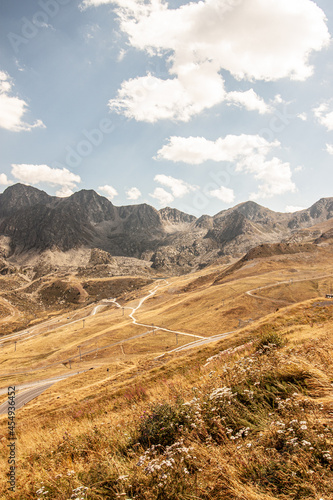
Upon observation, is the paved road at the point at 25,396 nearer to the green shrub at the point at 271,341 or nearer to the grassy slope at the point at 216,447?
the grassy slope at the point at 216,447

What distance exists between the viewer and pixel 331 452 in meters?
4.09

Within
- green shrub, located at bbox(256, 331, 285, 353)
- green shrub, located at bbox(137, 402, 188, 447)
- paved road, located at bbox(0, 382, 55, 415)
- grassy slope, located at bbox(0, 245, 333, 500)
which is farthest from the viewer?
paved road, located at bbox(0, 382, 55, 415)

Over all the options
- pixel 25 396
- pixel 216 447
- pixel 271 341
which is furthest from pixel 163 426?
pixel 25 396

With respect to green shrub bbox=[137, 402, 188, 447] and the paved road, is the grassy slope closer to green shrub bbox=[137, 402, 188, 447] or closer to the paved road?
green shrub bbox=[137, 402, 188, 447]

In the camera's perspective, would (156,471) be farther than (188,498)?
Yes

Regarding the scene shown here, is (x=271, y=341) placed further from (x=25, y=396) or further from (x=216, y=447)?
(x=25, y=396)

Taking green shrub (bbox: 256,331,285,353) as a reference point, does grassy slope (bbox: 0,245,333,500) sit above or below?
above

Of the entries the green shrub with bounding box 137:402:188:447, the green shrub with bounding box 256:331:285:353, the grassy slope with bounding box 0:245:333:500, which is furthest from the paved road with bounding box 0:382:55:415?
the green shrub with bounding box 137:402:188:447

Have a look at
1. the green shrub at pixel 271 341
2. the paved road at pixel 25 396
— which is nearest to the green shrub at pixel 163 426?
the green shrub at pixel 271 341

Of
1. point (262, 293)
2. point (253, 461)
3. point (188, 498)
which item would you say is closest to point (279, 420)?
point (253, 461)

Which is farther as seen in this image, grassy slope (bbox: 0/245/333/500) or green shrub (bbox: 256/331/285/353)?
green shrub (bbox: 256/331/285/353)

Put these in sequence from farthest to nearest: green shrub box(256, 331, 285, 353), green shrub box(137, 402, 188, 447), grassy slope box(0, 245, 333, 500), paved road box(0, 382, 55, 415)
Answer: paved road box(0, 382, 55, 415) < green shrub box(256, 331, 285, 353) < green shrub box(137, 402, 188, 447) < grassy slope box(0, 245, 333, 500)

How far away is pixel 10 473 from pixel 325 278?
15954 cm

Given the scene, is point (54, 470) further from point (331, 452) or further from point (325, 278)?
point (325, 278)
